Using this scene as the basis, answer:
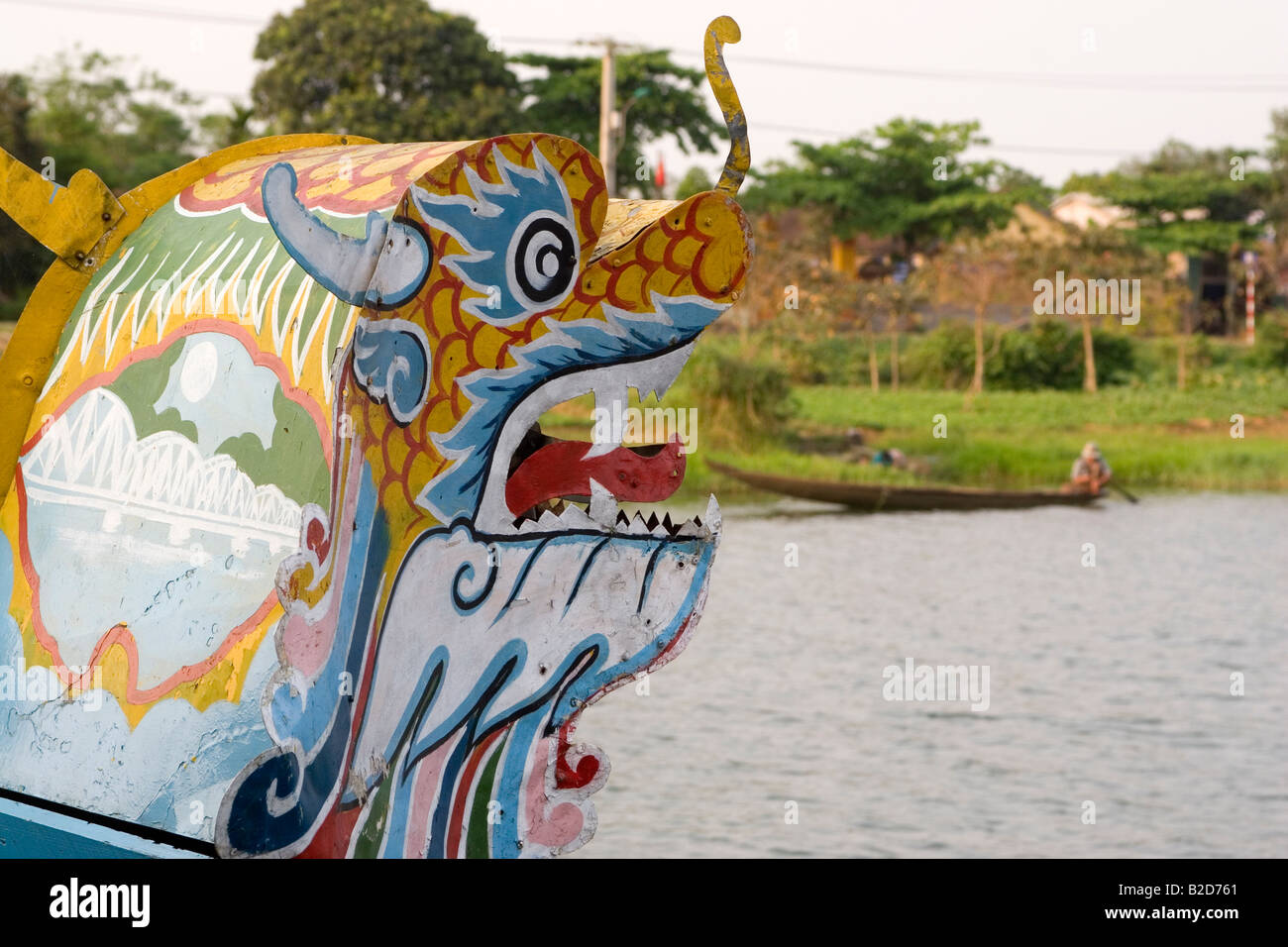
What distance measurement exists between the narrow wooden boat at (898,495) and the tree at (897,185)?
10578 millimetres

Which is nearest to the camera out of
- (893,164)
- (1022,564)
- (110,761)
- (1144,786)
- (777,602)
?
(110,761)

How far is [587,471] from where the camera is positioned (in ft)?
10.6

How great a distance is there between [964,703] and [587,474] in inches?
521

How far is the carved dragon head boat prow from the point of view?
2771 mm

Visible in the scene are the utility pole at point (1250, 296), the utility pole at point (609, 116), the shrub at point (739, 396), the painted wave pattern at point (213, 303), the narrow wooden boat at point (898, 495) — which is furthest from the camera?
the utility pole at point (1250, 296)

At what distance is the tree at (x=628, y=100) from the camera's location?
28.2m

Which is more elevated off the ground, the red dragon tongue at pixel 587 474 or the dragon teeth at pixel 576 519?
the red dragon tongue at pixel 587 474

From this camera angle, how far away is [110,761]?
2975 millimetres

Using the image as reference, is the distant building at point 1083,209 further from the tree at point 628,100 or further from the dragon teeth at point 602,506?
the dragon teeth at point 602,506

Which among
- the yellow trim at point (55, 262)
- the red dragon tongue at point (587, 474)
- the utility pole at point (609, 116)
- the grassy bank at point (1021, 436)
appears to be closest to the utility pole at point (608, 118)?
the utility pole at point (609, 116)

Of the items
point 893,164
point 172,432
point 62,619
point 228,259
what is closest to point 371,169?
point 228,259

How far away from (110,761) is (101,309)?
947 millimetres

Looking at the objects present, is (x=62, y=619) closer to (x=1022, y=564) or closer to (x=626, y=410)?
(x=626, y=410)

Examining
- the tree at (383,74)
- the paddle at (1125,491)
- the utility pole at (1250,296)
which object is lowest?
the paddle at (1125,491)
